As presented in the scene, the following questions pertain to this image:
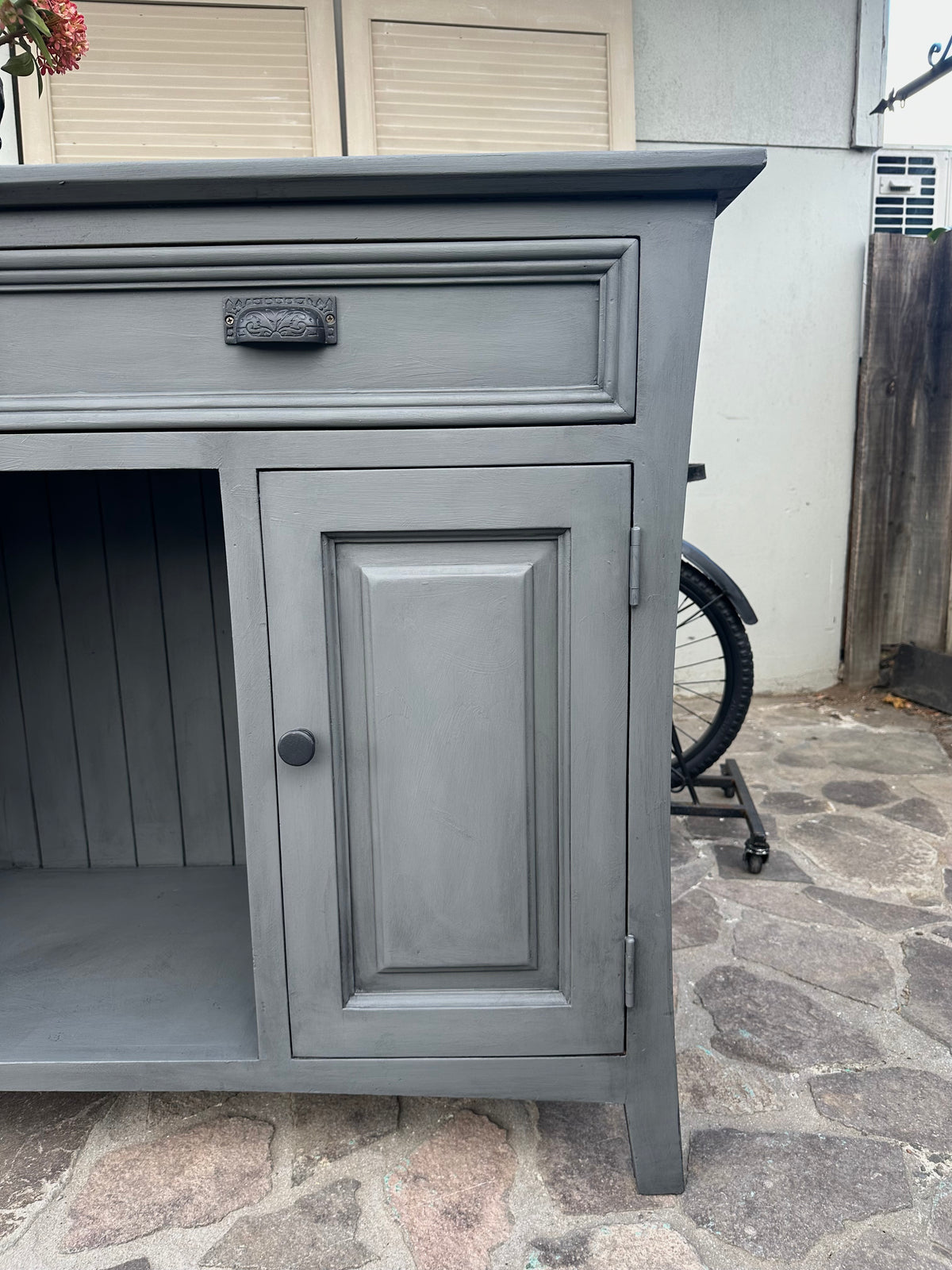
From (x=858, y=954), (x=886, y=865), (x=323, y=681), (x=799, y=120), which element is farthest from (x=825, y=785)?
(x=799, y=120)

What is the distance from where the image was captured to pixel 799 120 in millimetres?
3246

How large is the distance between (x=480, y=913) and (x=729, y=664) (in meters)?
1.46

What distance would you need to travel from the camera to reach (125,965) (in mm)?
1362

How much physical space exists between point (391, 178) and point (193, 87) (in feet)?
7.64

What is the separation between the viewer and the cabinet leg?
1108 millimetres

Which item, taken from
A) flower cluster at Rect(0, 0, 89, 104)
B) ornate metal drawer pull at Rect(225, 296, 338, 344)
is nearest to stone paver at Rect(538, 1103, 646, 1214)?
ornate metal drawer pull at Rect(225, 296, 338, 344)

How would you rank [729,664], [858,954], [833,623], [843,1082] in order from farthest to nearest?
1. [833,623]
2. [729,664]
3. [858,954]
4. [843,1082]

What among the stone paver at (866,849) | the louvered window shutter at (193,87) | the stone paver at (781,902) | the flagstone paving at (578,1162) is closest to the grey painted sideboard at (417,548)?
the flagstone paving at (578,1162)

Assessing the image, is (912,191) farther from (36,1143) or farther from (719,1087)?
(36,1143)

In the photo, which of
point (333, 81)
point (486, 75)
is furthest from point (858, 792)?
point (333, 81)

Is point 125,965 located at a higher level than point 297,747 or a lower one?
lower

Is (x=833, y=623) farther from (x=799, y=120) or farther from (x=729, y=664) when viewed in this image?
(x=799, y=120)

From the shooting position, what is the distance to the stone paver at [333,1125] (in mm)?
1194

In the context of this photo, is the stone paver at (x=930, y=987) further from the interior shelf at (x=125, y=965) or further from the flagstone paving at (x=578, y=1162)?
the interior shelf at (x=125, y=965)
